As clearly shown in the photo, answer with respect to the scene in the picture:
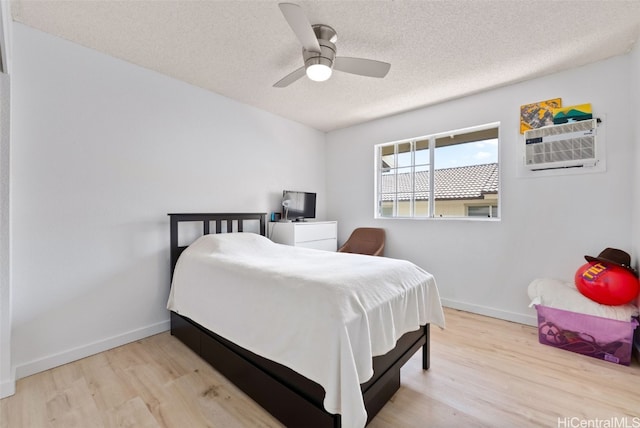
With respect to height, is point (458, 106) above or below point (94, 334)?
above

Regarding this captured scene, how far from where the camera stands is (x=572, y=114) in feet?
8.05

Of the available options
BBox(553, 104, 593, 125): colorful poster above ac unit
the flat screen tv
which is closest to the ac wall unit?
BBox(553, 104, 593, 125): colorful poster above ac unit

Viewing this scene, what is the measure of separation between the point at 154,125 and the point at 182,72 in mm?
578

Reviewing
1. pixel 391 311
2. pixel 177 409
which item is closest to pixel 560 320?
pixel 391 311

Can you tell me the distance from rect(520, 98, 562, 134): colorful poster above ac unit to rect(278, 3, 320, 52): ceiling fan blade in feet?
7.51

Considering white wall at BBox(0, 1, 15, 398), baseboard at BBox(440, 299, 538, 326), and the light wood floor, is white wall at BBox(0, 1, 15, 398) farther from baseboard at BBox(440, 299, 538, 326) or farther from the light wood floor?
baseboard at BBox(440, 299, 538, 326)

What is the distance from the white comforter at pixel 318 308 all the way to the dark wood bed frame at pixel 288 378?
0.12 metres

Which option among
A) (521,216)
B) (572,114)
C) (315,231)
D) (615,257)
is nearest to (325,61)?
(315,231)

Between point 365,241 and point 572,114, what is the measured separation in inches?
99.8

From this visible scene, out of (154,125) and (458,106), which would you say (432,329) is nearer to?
(458,106)

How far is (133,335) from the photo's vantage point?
7.83 ft

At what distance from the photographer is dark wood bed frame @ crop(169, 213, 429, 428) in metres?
1.31

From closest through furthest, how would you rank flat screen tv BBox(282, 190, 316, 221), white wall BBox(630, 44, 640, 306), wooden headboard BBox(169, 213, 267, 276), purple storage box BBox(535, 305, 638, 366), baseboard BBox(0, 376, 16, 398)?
baseboard BBox(0, 376, 16, 398) < purple storage box BBox(535, 305, 638, 366) < white wall BBox(630, 44, 640, 306) < wooden headboard BBox(169, 213, 267, 276) < flat screen tv BBox(282, 190, 316, 221)

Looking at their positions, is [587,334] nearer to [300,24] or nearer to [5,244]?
[300,24]
